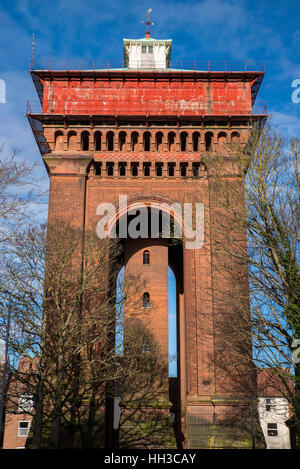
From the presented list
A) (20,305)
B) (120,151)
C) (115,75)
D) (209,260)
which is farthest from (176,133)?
(20,305)

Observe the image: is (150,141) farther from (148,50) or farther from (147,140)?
(148,50)

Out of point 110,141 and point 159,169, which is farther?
point 159,169

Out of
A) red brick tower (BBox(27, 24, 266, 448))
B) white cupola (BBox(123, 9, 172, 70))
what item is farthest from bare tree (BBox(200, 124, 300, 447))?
white cupola (BBox(123, 9, 172, 70))

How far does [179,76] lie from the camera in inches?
1071

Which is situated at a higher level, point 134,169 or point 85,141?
point 85,141

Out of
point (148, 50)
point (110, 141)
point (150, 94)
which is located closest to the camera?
point (110, 141)

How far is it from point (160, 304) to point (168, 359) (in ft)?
10.2

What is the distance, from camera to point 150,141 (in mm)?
26344

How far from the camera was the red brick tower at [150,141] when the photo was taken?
24.8m

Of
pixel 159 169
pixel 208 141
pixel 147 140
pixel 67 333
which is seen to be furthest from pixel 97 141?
pixel 67 333

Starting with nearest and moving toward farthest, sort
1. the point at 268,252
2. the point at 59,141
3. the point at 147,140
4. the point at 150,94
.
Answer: the point at 268,252 < the point at 59,141 < the point at 147,140 < the point at 150,94

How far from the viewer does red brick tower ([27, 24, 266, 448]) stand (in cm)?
2483

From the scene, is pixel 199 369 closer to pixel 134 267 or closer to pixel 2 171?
pixel 134 267

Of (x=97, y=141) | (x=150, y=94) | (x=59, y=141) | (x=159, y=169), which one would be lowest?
(x=159, y=169)
